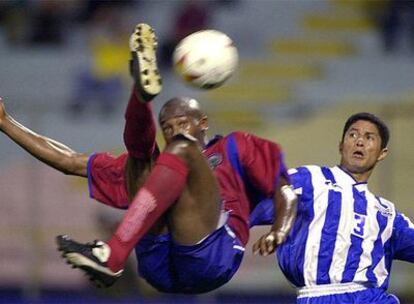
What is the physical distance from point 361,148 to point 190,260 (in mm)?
1265

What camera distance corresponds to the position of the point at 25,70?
48.1 feet

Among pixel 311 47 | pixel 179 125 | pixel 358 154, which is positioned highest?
pixel 311 47

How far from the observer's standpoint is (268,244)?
6.52m

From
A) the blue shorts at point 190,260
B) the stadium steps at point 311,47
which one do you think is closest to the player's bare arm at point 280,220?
the blue shorts at point 190,260

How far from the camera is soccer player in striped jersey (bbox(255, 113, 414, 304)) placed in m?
7.52

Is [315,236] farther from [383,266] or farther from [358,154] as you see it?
[358,154]

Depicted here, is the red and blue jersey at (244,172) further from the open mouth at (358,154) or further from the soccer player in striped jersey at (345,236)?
the open mouth at (358,154)

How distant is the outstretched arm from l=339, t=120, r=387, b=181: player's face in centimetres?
155

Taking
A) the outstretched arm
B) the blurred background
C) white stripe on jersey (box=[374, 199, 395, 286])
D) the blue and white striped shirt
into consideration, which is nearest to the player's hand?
the blue and white striped shirt

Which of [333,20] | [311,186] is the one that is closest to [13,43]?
[333,20]

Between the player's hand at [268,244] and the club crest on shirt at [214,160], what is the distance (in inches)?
31.7

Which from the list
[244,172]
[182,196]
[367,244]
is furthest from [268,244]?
[367,244]

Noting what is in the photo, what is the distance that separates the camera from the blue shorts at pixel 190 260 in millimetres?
7125

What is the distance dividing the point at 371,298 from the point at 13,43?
8305mm
